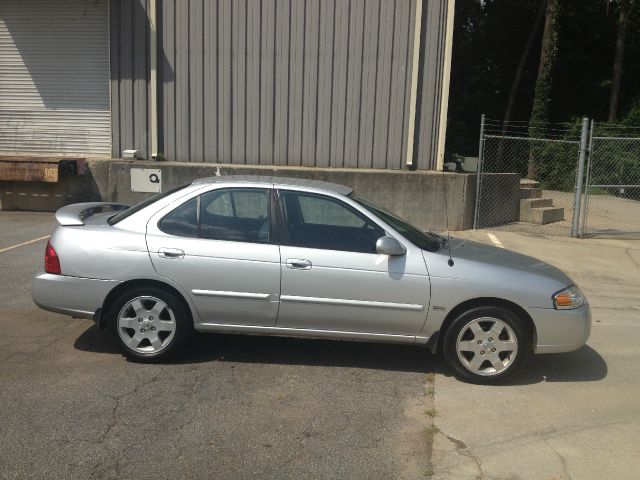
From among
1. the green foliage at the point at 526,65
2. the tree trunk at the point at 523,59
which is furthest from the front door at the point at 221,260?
the tree trunk at the point at 523,59

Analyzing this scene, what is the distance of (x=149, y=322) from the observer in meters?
5.16

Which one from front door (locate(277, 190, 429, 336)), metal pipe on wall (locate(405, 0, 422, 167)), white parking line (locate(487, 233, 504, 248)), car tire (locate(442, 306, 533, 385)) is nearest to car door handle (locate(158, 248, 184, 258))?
front door (locate(277, 190, 429, 336))

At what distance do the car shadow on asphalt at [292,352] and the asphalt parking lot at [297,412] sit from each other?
0.07 feet

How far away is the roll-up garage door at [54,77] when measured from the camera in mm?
13156

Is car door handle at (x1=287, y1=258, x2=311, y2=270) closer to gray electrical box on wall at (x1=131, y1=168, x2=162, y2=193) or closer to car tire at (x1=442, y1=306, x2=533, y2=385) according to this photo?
car tire at (x1=442, y1=306, x2=533, y2=385)

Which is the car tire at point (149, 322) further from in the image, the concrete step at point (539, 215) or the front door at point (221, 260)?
the concrete step at point (539, 215)

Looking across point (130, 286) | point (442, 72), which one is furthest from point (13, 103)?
point (130, 286)

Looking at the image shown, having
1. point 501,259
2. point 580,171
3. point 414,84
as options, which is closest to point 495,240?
point 580,171

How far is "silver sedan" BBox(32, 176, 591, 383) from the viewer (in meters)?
5.00

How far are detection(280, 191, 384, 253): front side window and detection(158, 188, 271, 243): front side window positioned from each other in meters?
0.20

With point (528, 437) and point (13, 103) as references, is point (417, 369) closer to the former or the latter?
point (528, 437)

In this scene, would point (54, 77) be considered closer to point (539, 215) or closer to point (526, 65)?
point (539, 215)

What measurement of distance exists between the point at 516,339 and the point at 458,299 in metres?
0.55

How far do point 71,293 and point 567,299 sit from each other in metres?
3.90
